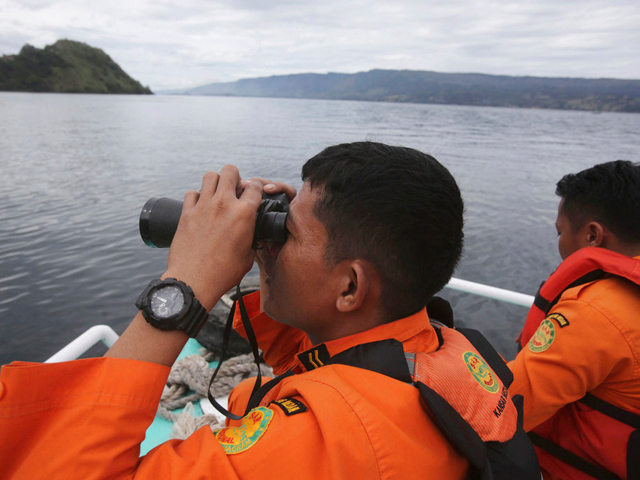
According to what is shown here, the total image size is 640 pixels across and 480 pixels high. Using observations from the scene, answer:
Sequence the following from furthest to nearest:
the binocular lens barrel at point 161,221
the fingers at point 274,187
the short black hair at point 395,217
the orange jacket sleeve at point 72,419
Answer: the fingers at point 274,187 < the binocular lens barrel at point 161,221 < the short black hair at point 395,217 < the orange jacket sleeve at point 72,419

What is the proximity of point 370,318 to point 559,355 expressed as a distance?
763 mm

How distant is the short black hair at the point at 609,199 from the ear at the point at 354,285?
1.39 m

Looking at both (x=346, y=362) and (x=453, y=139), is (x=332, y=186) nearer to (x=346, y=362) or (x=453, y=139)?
(x=346, y=362)

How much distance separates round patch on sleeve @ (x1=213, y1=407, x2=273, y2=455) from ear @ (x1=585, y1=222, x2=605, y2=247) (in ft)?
5.52

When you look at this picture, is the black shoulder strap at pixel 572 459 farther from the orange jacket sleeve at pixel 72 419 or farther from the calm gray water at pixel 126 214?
the orange jacket sleeve at pixel 72 419

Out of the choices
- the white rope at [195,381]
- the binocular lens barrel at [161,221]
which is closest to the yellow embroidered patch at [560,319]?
the binocular lens barrel at [161,221]

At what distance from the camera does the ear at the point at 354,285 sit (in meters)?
1.01

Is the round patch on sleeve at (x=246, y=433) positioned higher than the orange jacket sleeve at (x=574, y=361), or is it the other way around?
the round patch on sleeve at (x=246, y=433)

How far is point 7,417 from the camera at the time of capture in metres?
0.74

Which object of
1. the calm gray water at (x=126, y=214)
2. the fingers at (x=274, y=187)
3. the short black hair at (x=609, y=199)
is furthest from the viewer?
the calm gray water at (x=126, y=214)

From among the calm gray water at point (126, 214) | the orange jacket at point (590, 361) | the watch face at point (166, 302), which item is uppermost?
the watch face at point (166, 302)

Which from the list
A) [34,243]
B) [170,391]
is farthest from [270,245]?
[34,243]

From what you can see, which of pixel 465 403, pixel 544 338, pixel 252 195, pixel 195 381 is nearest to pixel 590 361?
pixel 544 338

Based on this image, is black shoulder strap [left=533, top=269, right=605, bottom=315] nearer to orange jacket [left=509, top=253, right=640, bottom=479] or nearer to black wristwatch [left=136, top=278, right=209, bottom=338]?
orange jacket [left=509, top=253, right=640, bottom=479]
